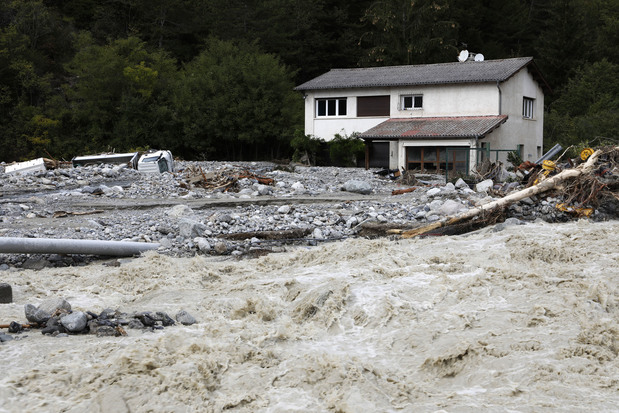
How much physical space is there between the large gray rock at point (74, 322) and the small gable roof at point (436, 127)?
80.4ft

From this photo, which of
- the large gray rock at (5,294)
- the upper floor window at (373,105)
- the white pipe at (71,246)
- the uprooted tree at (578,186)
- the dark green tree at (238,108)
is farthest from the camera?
the dark green tree at (238,108)

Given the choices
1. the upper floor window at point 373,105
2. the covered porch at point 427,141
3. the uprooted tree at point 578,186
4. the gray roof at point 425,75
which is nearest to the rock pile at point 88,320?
the uprooted tree at point 578,186

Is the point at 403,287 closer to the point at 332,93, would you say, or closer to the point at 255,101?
the point at 332,93

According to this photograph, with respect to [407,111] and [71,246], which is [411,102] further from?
Result: [71,246]

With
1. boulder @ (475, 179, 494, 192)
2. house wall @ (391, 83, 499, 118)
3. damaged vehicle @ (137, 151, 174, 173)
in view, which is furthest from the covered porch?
damaged vehicle @ (137, 151, 174, 173)

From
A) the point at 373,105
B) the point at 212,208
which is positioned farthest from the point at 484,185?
the point at 373,105

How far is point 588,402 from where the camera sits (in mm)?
6012

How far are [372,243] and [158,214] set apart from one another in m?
5.60

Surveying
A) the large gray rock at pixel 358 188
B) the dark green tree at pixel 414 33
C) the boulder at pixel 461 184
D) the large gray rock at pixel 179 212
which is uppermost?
the dark green tree at pixel 414 33

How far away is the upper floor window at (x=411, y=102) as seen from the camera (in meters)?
34.6

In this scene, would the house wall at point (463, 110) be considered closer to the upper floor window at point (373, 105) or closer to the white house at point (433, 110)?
the white house at point (433, 110)

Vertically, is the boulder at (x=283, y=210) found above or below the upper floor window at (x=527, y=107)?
below

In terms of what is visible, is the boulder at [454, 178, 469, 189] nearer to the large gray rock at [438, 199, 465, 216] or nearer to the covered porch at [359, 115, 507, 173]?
the large gray rock at [438, 199, 465, 216]

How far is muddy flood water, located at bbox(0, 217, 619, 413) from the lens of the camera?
618 cm
